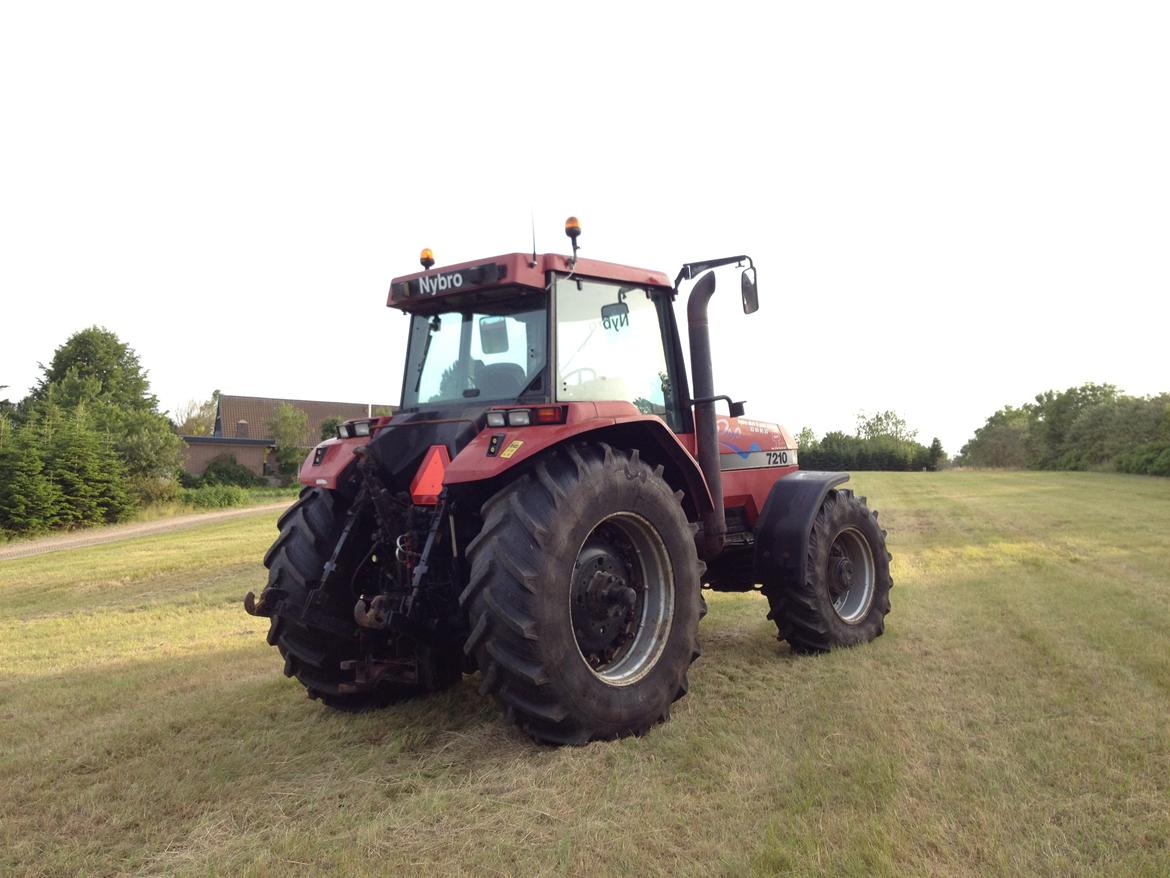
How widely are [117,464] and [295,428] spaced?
2051cm

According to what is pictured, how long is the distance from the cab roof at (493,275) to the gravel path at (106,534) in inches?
661

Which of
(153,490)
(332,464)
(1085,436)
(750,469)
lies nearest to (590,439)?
(332,464)

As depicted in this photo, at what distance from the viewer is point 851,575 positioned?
626cm

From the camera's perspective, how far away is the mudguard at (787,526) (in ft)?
18.2

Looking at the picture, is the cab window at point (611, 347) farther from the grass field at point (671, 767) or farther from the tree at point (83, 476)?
the tree at point (83, 476)

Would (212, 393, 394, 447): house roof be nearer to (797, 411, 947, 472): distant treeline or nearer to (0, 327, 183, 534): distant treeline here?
(0, 327, 183, 534): distant treeline

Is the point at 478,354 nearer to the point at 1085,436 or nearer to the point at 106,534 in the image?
A: the point at 106,534

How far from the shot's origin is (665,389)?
5.37 m

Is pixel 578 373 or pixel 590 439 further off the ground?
pixel 578 373

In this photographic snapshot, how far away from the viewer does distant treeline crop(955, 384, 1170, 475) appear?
137 ft

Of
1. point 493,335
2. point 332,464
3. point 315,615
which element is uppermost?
point 493,335

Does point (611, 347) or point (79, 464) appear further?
point (79, 464)

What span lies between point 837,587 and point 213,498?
30.2m

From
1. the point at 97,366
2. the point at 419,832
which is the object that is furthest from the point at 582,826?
the point at 97,366
